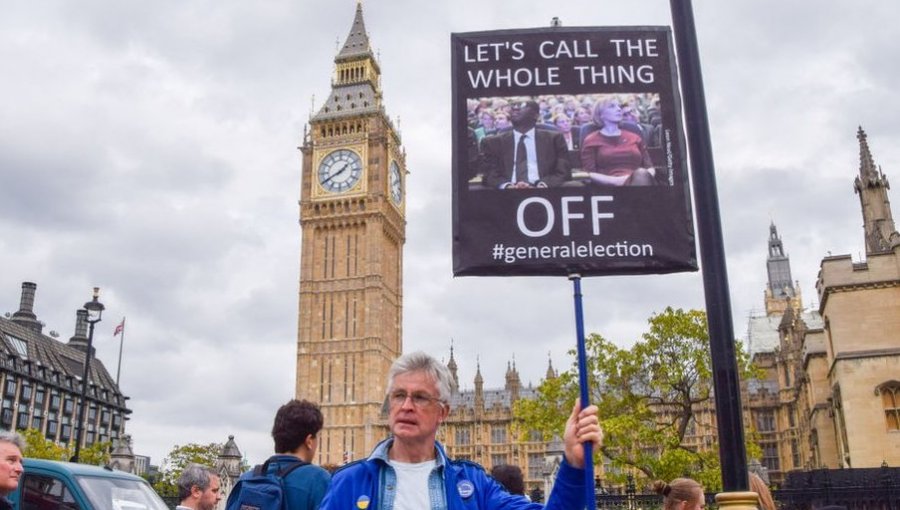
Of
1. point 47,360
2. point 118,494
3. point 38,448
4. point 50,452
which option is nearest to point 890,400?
point 118,494

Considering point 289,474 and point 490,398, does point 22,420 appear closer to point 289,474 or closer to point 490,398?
point 490,398

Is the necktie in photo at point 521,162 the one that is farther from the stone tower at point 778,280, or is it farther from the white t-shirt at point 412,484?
the stone tower at point 778,280

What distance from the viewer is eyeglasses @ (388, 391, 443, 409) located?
330 cm

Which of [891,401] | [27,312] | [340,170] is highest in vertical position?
[340,170]

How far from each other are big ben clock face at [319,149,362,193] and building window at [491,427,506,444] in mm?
25992

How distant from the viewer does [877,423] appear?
2492 cm

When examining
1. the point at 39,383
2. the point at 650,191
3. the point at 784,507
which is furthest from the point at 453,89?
the point at 39,383

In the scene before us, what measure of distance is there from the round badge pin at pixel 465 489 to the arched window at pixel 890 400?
84.1ft

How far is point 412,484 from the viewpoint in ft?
10.6

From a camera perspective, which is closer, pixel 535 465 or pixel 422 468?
pixel 422 468

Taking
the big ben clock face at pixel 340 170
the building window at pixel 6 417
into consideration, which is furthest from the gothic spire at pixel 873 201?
the building window at pixel 6 417

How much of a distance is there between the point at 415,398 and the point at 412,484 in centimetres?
34

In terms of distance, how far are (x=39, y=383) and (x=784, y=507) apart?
67021mm

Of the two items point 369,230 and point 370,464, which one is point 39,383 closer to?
point 369,230
